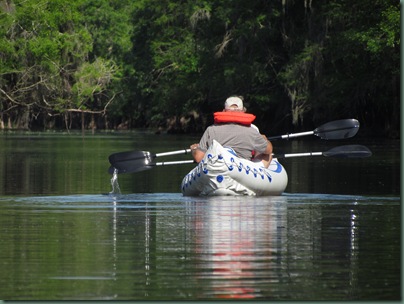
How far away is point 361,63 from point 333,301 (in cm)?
3921

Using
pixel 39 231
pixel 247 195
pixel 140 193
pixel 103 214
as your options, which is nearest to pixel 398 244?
pixel 39 231

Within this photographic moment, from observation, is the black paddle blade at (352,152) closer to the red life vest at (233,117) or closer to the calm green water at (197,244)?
the calm green water at (197,244)

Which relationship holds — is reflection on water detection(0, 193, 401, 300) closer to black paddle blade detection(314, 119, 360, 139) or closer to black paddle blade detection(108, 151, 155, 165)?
black paddle blade detection(108, 151, 155, 165)

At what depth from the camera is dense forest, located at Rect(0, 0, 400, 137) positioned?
45344 millimetres

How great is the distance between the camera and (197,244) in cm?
991

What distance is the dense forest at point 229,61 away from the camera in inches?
1785

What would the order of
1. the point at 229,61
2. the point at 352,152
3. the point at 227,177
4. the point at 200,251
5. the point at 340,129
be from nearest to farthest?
the point at 200,251, the point at 227,177, the point at 352,152, the point at 340,129, the point at 229,61

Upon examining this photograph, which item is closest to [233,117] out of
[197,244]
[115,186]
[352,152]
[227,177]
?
[227,177]

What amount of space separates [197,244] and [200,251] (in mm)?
493

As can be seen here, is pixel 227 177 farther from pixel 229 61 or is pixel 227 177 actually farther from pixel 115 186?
pixel 229 61

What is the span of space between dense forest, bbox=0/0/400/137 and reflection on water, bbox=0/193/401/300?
26174mm

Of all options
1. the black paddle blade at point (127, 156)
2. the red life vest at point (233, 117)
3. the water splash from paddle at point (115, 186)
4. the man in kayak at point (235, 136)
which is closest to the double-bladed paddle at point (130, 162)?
the black paddle blade at point (127, 156)

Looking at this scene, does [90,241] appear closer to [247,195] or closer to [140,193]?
[247,195]

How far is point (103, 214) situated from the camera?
42.7 feet
